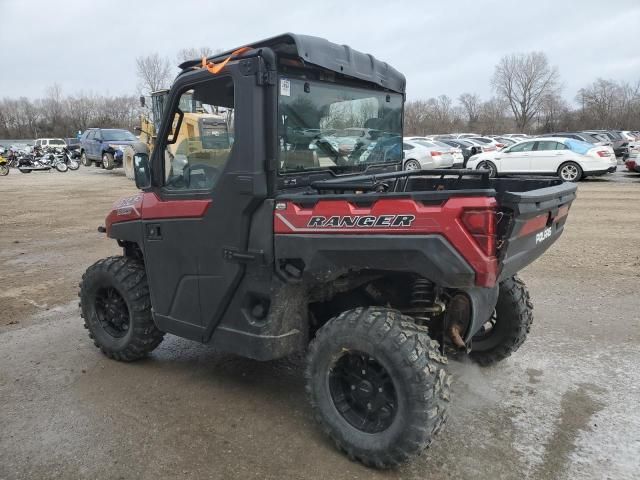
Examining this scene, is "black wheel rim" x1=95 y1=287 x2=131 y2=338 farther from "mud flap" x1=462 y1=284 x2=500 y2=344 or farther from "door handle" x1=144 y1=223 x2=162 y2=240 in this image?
"mud flap" x1=462 y1=284 x2=500 y2=344

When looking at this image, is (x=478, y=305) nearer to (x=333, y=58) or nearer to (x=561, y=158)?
(x=333, y=58)

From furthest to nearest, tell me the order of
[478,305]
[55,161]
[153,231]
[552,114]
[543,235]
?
[552,114]
[55,161]
[153,231]
[478,305]
[543,235]

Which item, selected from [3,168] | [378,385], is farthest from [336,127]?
[3,168]

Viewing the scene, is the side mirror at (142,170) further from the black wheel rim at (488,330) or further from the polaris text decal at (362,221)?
the black wheel rim at (488,330)

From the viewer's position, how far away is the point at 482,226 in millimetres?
2506

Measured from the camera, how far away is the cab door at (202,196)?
3127 millimetres

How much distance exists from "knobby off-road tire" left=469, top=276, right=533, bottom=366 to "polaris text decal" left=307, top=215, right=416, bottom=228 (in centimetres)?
169

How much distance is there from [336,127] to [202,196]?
997 mm

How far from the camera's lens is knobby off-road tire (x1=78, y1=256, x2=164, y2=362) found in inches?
164

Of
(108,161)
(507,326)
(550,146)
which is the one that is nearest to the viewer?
(507,326)

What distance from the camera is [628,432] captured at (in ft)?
10.5

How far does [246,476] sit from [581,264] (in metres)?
5.76

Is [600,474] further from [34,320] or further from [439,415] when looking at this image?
[34,320]

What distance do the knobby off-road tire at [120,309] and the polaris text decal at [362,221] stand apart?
1.85 metres
